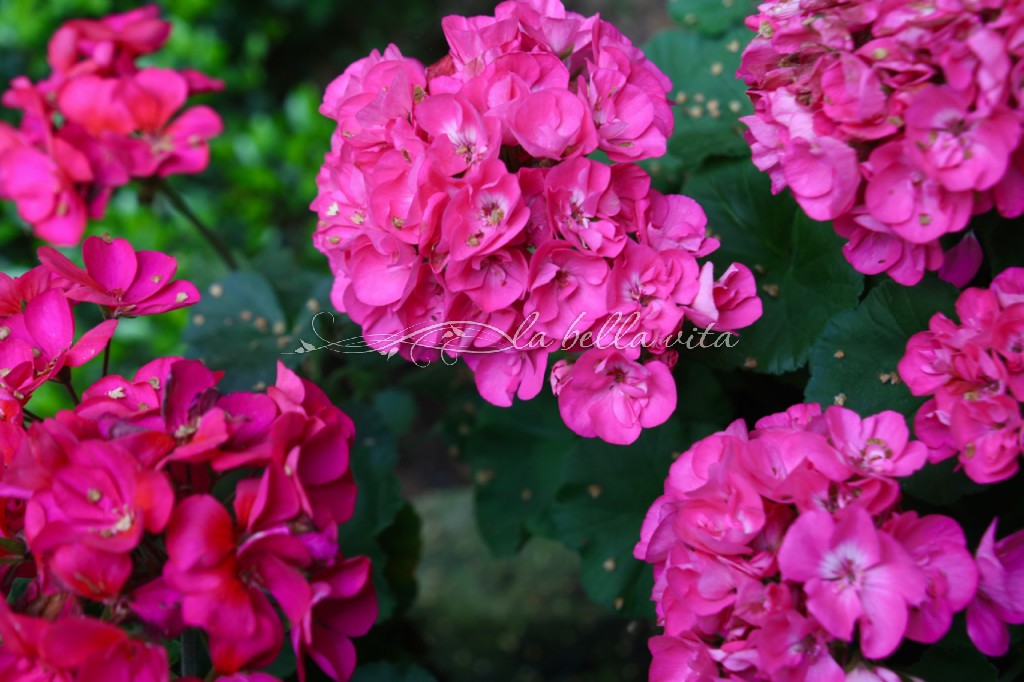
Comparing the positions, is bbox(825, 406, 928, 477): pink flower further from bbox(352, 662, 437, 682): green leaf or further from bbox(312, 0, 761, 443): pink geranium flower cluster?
bbox(352, 662, 437, 682): green leaf

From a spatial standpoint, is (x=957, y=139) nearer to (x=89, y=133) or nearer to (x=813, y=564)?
(x=813, y=564)

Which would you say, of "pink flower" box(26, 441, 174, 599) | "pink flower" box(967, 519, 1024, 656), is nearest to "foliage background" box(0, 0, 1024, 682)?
"pink flower" box(967, 519, 1024, 656)

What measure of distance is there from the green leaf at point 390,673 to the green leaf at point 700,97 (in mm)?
709

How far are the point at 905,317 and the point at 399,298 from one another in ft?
1.71

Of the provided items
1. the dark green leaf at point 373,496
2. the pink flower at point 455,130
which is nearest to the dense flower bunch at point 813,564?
the pink flower at point 455,130

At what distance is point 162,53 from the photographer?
2.40m

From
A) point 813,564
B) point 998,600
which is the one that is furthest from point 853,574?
point 998,600

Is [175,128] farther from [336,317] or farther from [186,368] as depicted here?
[186,368]

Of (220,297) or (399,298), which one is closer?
(399,298)

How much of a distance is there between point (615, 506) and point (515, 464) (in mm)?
279

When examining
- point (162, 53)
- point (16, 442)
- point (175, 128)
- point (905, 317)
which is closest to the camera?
point (16, 442)

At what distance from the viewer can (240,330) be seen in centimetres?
134

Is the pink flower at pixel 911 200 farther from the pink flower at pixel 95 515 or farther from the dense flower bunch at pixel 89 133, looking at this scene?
the dense flower bunch at pixel 89 133

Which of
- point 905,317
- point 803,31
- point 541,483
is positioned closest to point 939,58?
point 803,31
